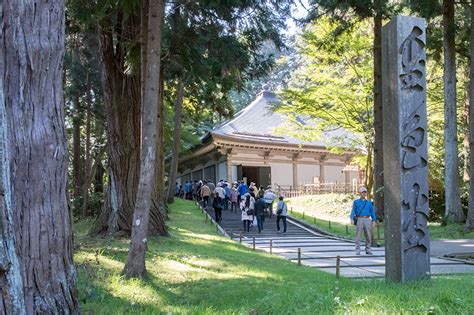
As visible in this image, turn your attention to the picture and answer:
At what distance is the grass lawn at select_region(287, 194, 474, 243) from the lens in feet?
45.3

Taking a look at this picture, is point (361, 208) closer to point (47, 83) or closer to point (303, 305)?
point (303, 305)

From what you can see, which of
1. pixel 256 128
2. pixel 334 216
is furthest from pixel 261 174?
pixel 334 216

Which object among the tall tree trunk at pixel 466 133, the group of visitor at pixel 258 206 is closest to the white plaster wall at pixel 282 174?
the group of visitor at pixel 258 206

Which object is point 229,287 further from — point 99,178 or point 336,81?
point 99,178

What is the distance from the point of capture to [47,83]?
3674 mm

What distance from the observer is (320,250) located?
11758 mm

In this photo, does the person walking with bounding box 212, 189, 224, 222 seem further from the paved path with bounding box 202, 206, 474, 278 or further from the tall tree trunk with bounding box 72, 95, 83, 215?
the tall tree trunk with bounding box 72, 95, 83, 215

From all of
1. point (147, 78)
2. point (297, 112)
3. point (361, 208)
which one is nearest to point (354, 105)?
point (297, 112)

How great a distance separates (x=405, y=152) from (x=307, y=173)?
24209 mm

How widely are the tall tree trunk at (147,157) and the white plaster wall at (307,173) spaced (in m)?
22.9

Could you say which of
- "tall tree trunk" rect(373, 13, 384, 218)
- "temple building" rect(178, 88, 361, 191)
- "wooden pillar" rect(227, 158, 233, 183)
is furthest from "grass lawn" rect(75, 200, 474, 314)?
"temple building" rect(178, 88, 361, 191)

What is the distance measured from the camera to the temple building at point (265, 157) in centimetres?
2659

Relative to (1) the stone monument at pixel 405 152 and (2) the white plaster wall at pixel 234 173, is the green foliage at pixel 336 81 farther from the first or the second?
(1) the stone monument at pixel 405 152

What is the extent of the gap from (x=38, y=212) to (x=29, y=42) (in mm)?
1338
